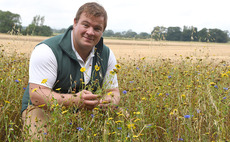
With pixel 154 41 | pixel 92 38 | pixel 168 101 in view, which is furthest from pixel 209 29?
pixel 92 38

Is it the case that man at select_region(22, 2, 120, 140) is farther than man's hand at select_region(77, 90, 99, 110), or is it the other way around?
man at select_region(22, 2, 120, 140)

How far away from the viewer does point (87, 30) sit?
263cm

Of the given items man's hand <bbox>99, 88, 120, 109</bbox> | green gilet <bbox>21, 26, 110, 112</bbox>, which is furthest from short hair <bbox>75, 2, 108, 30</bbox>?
man's hand <bbox>99, 88, 120, 109</bbox>

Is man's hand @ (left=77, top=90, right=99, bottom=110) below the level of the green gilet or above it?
below

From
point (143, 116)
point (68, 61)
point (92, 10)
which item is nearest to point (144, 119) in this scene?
point (143, 116)

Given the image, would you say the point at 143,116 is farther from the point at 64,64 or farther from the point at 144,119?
the point at 64,64

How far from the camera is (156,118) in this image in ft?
8.40

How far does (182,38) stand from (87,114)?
46.0 metres

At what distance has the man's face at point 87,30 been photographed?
2627mm

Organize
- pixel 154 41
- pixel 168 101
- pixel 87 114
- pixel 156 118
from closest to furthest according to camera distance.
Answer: pixel 87 114, pixel 156 118, pixel 168 101, pixel 154 41

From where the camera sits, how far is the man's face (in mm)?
2627

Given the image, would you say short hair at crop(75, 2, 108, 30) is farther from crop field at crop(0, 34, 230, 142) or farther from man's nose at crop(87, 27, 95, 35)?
crop field at crop(0, 34, 230, 142)

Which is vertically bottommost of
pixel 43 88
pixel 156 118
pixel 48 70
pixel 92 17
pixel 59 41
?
pixel 156 118

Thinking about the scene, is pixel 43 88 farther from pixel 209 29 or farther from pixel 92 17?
pixel 209 29
